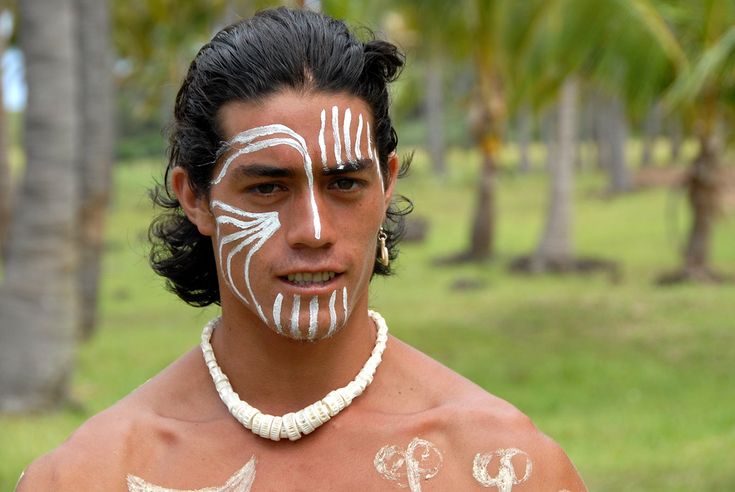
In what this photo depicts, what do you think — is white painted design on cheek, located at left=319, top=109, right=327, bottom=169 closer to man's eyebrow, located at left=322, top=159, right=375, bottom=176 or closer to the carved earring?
man's eyebrow, located at left=322, top=159, right=375, bottom=176

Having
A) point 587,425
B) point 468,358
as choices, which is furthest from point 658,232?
point 587,425

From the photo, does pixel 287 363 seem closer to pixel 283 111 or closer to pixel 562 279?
pixel 283 111

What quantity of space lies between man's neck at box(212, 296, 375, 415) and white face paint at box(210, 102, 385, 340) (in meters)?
0.12

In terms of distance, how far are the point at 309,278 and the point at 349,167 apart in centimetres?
27

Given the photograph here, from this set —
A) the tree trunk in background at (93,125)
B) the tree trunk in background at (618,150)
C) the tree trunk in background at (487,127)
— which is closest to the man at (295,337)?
the tree trunk in background at (93,125)

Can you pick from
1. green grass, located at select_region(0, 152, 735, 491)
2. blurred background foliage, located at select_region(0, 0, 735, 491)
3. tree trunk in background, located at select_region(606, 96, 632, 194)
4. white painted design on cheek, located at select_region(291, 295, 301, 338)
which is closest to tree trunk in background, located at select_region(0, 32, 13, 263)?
blurred background foliage, located at select_region(0, 0, 735, 491)

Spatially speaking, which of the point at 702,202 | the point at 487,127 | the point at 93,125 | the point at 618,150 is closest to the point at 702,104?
the point at 702,202

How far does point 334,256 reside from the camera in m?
2.52

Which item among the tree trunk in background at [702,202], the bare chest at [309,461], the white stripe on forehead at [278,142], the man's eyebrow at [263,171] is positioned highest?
the white stripe on forehead at [278,142]

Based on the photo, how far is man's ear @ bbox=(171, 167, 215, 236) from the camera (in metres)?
2.75

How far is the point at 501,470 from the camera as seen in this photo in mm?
2557

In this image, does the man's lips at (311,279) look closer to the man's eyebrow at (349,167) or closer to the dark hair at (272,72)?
the man's eyebrow at (349,167)

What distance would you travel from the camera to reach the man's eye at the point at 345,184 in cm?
259

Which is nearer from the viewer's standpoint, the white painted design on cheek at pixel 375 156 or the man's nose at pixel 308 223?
the man's nose at pixel 308 223
